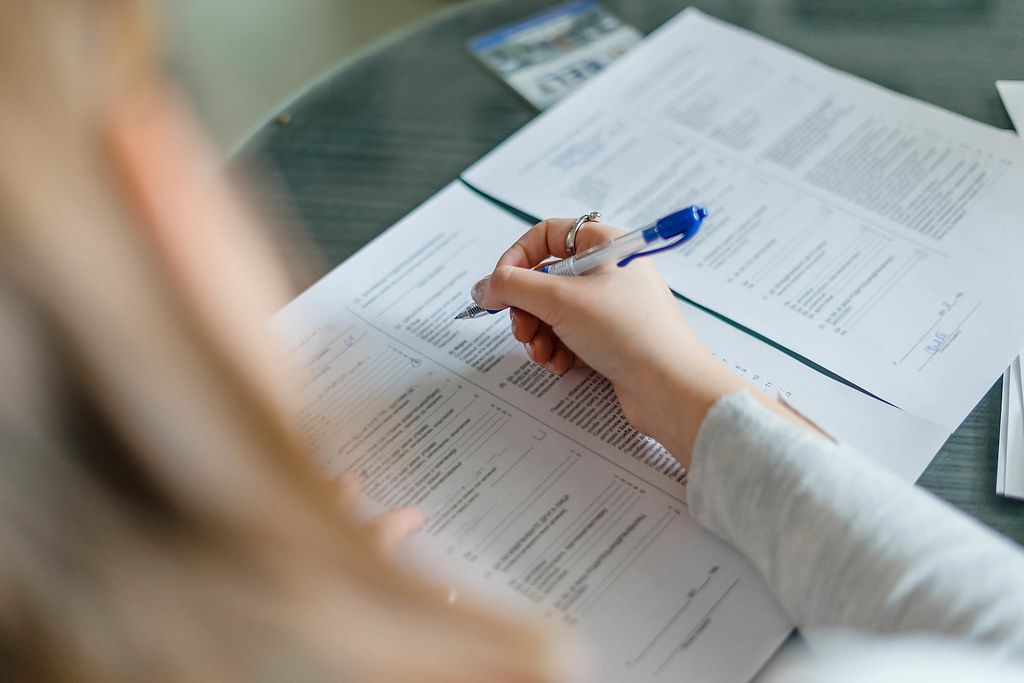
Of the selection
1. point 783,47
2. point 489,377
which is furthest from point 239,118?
point 489,377

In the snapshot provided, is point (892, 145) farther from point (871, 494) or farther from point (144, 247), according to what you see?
point (144, 247)

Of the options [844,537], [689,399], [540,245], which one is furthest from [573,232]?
[844,537]

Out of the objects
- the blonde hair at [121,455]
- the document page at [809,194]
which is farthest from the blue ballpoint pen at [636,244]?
the blonde hair at [121,455]

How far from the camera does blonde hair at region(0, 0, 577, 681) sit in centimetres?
33

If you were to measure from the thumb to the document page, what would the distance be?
0.15 metres

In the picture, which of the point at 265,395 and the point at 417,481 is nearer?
the point at 265,395

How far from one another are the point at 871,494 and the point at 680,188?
408 mm

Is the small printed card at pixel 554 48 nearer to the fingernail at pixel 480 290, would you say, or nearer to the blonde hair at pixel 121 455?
the fingernail at pixel 480 290

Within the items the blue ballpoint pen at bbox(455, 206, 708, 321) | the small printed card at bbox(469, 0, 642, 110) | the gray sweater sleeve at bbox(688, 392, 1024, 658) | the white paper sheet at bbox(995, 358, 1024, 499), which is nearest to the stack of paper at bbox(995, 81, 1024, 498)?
the white paper sheet at bbox(995, 358, 1024, 499)

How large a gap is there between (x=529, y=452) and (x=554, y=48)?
541mm

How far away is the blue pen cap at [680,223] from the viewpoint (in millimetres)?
708

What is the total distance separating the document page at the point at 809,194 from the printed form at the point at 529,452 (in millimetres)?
54

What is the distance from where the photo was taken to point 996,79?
3.28 feet

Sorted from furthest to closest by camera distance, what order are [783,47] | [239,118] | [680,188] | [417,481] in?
[239,118]
[783,47]
[680,188]
[417,481]
